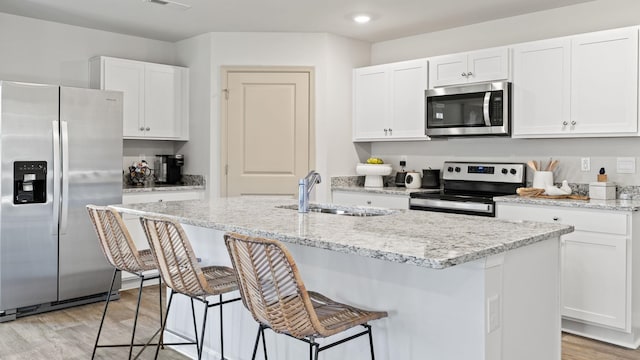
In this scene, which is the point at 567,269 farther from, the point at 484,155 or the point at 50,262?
the point at 50,262

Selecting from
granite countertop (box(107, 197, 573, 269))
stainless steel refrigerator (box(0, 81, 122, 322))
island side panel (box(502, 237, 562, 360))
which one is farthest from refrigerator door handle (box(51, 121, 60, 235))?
island side panel (box(502, 237, 562, 360))

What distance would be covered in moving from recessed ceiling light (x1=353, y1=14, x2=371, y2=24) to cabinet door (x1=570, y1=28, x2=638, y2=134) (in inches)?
63.2

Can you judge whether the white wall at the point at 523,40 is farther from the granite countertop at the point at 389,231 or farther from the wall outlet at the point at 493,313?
the wall outlet at the point at 493,313

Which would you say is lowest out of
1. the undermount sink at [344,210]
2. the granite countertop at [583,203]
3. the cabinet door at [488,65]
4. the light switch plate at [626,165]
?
the undermount sink at [344,210]

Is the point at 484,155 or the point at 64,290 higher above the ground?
the point at 484,155

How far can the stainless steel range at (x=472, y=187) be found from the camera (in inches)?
159

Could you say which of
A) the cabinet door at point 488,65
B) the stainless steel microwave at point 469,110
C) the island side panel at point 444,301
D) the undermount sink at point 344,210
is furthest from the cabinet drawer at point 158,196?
the cabinet door at point 488,65

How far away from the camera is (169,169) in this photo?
5316 mm

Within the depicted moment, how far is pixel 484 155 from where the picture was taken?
4.59 m

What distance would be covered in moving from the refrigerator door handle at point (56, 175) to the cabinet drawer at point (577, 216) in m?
3.29

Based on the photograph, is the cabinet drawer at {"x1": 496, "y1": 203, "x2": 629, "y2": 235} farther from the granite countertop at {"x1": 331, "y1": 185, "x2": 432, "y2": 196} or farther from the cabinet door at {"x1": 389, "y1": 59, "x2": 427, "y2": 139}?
the cabinet door at {"x1": 389, "y1": 59, "x2": 427, "y2": 139}

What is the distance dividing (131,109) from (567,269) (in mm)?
3898

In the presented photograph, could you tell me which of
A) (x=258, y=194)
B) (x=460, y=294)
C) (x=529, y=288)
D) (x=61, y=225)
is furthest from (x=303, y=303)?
(x=258, y=194)

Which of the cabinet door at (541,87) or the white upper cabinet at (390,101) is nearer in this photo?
the cabinet door at (541,87)
